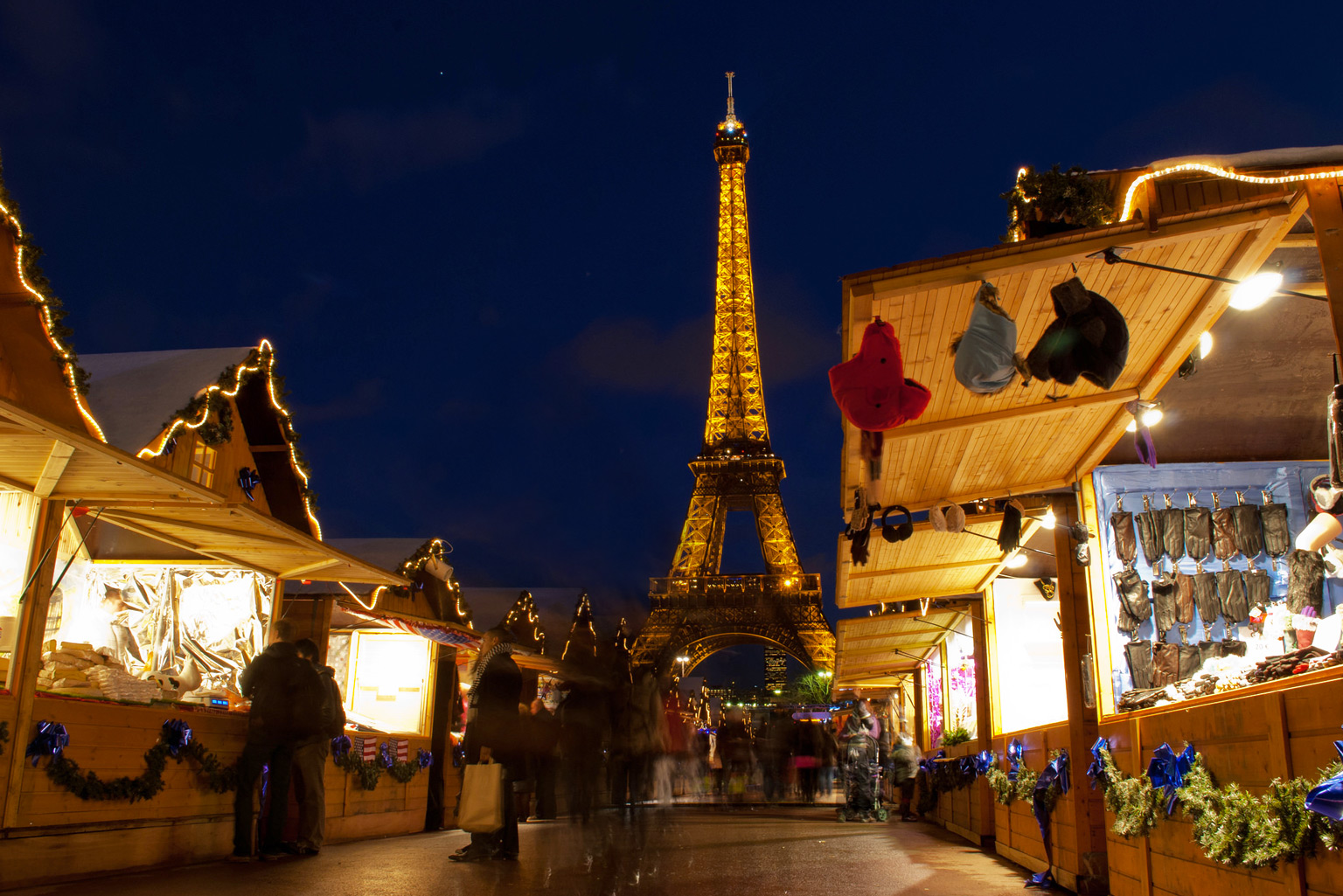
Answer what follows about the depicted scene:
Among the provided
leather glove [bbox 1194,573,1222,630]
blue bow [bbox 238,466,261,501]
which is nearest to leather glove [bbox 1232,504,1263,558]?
leather glove [bbox 1194,573,1222,630]

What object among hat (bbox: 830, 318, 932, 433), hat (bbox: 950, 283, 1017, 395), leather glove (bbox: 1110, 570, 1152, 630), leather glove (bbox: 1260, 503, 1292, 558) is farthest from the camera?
leather glove (bbox: 1260, 503, 1292, 558)

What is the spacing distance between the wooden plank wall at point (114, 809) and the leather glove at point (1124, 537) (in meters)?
7.00

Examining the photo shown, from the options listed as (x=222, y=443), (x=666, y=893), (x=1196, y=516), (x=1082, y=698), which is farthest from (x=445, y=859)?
(x=1196, y=516)

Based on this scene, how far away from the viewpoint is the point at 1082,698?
6.63m

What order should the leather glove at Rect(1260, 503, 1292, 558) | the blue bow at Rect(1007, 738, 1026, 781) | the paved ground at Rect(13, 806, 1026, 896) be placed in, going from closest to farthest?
the paved ground at Rect(13, 806, 1026, 896)
the leather glove at Rect(1260, 503, 1292, 558)
the blue bow at Rect(1007, 738, 1026, 781)

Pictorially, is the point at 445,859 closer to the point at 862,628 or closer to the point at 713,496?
the point at 862,628

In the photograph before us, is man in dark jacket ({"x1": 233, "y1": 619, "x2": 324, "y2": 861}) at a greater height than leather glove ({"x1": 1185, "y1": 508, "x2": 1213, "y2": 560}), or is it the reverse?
leather glove ({"x1": 1185, "y1": 508, "x2": 1213, "y2": 560})

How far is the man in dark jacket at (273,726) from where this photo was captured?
7184 millimetres

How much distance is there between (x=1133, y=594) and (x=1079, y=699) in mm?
890

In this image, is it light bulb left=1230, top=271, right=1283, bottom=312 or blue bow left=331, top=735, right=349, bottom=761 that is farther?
blue bow left=331, top=735, right=349, bottom=761

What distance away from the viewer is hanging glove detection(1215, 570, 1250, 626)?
6938 millimetres

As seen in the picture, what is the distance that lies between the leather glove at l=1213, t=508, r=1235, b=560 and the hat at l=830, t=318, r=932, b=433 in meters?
3.14

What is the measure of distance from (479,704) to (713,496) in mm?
39696

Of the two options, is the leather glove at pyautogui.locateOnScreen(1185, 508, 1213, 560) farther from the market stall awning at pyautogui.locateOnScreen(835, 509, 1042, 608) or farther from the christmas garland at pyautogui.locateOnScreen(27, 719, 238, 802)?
the christmas garland at pyautogui.locateOnScreen(27, 719, 238, 802)
